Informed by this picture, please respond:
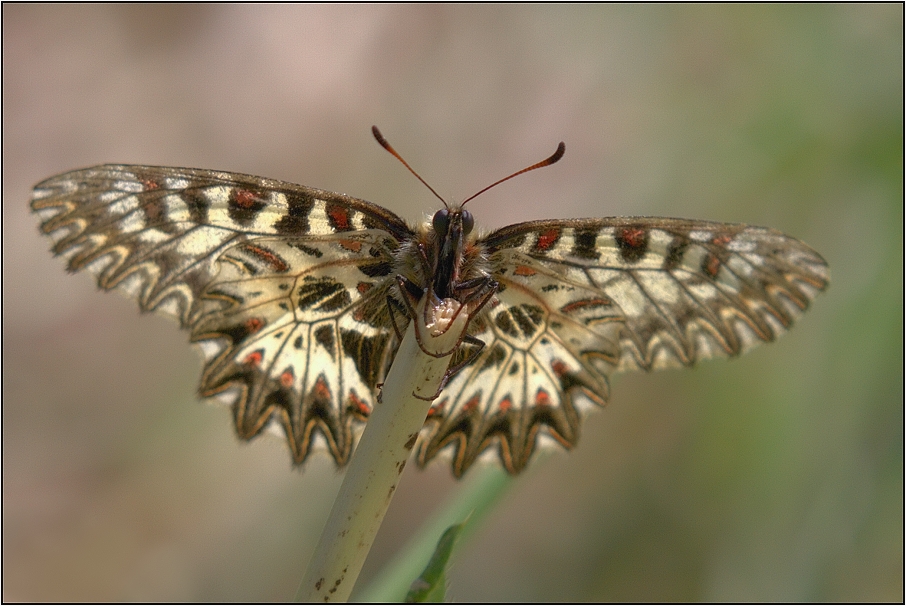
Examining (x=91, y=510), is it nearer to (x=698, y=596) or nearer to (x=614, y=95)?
(x=698, y=596)

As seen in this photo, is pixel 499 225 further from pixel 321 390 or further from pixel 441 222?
pixel 441 222

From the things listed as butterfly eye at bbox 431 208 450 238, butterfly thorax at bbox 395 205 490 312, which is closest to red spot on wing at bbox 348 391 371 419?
butterfly thorax at bbox 395 205 490 312

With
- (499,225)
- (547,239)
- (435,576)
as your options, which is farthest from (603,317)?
(499,225)

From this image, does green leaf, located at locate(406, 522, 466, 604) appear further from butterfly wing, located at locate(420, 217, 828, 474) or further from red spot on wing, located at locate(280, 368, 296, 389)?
red spot on wing, located at locate(280, 368, 296, 389)

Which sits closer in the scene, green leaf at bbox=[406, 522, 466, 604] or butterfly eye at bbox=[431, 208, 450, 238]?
green leaf at bbox=[406, 522, 466, 604]

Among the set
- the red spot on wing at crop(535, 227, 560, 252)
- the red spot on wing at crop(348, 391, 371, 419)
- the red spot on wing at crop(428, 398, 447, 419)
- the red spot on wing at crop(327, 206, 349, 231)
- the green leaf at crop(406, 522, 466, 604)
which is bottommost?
the green leaf at crop(406, 522, 466, 604)

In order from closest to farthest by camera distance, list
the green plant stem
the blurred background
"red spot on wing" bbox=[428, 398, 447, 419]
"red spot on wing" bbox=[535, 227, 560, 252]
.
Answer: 1. the green plant stem
2. "red spot on wing" bbox=[535, 227, 560, 252]
3. "red spot on wing" bbox=[428, 398, 447, 419]
4. the blurred background

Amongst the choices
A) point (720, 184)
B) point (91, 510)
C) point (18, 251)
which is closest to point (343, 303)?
point (720, 184)
